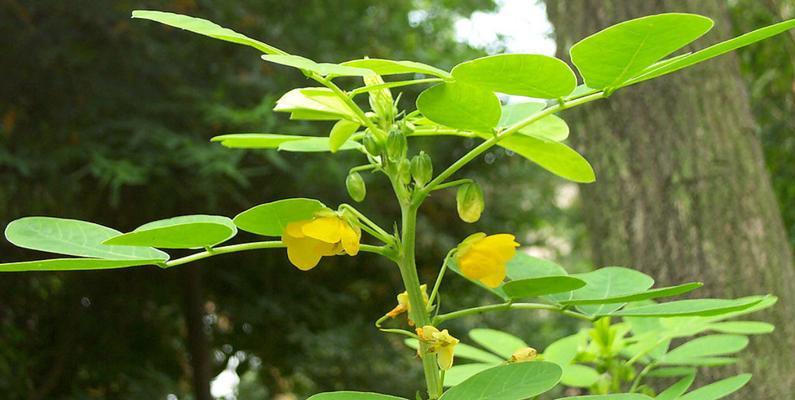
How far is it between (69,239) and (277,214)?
0.41 ft

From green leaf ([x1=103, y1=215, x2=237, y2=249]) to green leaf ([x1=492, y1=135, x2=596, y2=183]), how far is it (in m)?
0.18

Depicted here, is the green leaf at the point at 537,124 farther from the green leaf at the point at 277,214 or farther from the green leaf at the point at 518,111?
the green leaf at the point at 277,214

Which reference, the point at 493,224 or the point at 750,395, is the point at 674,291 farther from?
the point at 493,224

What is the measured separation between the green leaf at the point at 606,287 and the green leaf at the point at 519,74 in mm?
144

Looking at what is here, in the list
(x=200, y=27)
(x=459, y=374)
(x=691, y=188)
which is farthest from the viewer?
(x=691, y=188)

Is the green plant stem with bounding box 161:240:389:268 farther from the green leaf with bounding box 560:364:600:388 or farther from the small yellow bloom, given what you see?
the green leaf with bounding box 560:364:600:388

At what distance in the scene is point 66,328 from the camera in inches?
164

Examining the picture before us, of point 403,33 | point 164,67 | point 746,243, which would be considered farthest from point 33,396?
point 746,243

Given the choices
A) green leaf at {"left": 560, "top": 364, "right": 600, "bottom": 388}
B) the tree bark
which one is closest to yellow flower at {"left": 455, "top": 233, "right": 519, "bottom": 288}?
green leaf at {"left": 560, "top": 364, "right": 600, "bottom": 388}

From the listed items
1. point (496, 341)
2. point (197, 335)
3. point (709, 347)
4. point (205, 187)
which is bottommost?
point (197, 335)

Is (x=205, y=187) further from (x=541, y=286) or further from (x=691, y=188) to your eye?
(x=541, y=286)

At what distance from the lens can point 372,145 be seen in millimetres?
501

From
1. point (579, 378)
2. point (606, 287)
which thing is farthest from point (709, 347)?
point (606, 287)

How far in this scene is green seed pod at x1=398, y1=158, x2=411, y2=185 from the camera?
496 mm
